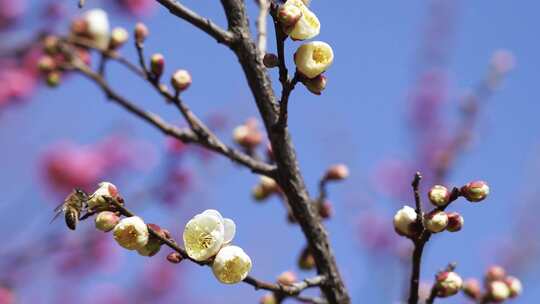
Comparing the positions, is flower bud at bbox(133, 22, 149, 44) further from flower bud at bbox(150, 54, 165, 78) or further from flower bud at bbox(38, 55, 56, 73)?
flower bud at bbox(38, 55, 56, 73)

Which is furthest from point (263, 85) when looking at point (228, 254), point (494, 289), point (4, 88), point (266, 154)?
point (4, 88)

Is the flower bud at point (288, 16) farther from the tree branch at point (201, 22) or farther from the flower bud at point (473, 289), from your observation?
the flower bud at point (473, 289)

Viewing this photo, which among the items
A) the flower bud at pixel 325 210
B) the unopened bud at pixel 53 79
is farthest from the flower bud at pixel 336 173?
the unopened bud at pixel 53 79

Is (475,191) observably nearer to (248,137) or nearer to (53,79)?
(248,137)

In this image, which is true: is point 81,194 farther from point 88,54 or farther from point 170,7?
point 88,54

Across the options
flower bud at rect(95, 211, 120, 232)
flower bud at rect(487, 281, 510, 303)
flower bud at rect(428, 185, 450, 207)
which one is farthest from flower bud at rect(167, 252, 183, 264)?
flower bud at rect(487, 281, 510, 303)

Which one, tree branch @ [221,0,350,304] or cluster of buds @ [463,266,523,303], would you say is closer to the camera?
tree branch @ [221,0,350,304]
